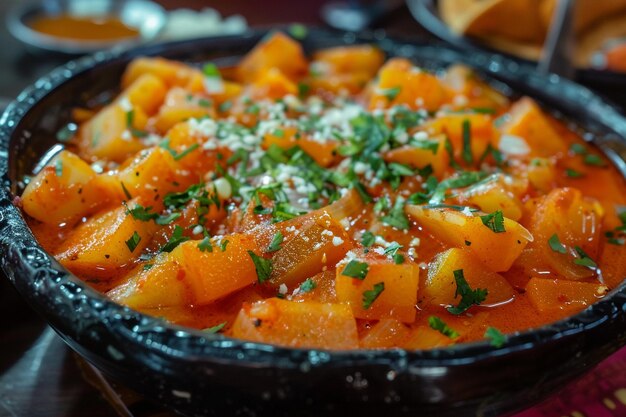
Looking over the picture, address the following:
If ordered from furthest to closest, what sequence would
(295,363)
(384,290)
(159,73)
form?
(159,73), (384,290), (295,363)

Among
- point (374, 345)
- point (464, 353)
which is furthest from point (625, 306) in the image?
point (374, 345)

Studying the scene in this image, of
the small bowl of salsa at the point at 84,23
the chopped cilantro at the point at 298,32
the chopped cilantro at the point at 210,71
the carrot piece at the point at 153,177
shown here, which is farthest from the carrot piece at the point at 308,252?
the small bowl of salsa at the point at 84,23

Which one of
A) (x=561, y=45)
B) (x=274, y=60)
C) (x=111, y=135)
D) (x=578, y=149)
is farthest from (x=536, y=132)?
(x=111, y=135)

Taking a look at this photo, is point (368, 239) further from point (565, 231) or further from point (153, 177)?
point (153, 177)

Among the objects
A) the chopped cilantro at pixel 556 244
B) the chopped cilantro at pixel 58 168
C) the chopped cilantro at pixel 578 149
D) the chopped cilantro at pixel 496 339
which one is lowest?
the chopped cilantro at pixel 578 149

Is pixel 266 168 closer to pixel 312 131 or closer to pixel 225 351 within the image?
pixel 312 131

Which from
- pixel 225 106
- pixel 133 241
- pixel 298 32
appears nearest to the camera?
pixel 133 241

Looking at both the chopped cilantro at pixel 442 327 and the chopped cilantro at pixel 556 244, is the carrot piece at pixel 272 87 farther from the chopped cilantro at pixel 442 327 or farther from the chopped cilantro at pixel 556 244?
the chopped cilantro at pixel 442 327
